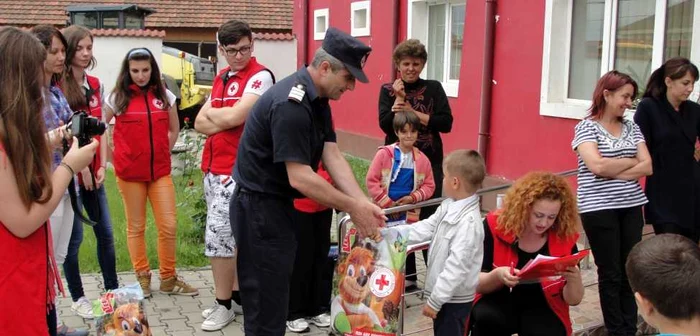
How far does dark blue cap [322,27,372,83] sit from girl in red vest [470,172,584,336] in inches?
42.5

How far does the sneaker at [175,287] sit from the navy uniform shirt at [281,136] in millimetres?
2240

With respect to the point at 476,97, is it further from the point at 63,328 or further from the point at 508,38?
the point at 63,328

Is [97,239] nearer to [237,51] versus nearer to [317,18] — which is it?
[237,51]

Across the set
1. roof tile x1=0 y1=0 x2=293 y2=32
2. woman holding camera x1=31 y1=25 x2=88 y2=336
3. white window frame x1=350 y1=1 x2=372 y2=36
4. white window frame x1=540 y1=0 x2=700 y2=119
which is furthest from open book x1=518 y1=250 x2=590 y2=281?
roof tile x1=0 y1=0 x2=293 y2=32

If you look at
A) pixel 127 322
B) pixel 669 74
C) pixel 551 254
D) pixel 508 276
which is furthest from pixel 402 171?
pixel 127 322

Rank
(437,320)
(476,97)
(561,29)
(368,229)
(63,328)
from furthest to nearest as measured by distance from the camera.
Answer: (476,97) → (561,29) → (63,328) → (437,320) → (368,229)

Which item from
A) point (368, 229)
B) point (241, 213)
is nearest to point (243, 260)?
point (241, 213)

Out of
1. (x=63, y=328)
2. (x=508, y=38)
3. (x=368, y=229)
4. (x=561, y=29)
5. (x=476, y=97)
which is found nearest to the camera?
(x=368, y=229)

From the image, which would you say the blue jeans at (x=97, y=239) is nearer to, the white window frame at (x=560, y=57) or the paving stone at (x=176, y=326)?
the paving stone at (x=176, y=326)

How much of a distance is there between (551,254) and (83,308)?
3208mm

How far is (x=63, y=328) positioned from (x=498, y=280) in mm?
2778

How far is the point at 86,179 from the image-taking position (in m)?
5.04

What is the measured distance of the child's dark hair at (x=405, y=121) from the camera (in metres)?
5.50

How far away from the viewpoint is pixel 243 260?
397cm
